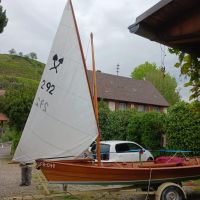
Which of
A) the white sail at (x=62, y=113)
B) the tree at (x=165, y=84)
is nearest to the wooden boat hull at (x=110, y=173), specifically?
the white sail at (x=62, y=113)

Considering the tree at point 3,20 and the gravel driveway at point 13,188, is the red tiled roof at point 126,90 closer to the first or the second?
the tree at point 3,20

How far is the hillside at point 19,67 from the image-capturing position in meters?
119

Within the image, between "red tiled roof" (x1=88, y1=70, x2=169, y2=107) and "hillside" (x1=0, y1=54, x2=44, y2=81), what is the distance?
5789cm

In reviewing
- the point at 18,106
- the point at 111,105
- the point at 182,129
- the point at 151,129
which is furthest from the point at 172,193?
the point at 111,105

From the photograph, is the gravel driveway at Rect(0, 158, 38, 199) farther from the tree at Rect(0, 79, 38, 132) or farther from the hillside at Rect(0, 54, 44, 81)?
the hillside at Rect(0, 54, 44, 81)

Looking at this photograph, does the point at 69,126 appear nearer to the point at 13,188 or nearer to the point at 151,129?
the point at 13,188

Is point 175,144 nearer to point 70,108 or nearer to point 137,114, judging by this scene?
point 137,114

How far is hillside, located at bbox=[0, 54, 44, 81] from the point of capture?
389 feet

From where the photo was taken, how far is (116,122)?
958 inches

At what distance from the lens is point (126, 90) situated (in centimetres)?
5462

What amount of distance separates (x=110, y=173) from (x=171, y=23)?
4.91m

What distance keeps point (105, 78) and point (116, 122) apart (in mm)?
30310

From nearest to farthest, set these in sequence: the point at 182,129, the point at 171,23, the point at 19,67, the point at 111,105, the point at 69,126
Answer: the point at 171,23 → the point at 69,126 → the point at 182,129 → the point at 111,105 → the point at 19,67

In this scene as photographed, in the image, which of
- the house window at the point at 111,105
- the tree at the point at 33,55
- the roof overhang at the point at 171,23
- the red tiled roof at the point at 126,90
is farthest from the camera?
the tree at the point at 33,55
